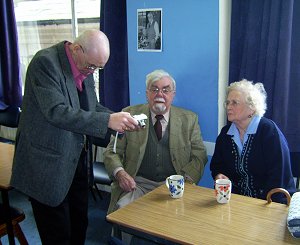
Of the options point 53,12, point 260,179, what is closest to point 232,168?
point 260,179

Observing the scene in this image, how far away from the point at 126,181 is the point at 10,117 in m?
2.08

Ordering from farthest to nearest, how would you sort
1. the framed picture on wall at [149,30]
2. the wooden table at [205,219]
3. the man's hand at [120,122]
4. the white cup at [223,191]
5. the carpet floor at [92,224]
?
the carpet floor at [92,224], the framed picture on wall at [149,30], the man's hand at [120,122], the white cup at [223,191], the wooden table at [205,219]

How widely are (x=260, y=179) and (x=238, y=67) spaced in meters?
0.77

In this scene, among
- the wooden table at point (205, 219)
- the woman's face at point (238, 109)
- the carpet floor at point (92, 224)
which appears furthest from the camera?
the carpet floor at point (92, 224)

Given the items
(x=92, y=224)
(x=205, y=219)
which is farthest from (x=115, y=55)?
(x=205, y=219)

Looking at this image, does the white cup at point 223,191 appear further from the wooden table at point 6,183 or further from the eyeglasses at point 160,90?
the wooden table at point 6,183

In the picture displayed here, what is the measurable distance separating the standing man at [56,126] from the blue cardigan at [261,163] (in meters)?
0.69

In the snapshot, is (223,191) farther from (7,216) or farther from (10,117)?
(10,117)

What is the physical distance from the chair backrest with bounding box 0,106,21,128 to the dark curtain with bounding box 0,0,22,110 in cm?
23

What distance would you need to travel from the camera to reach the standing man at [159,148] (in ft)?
7.61

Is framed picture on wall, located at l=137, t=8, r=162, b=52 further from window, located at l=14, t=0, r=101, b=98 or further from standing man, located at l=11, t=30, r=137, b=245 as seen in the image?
window, located at l=14, t=0, r=101, b=98

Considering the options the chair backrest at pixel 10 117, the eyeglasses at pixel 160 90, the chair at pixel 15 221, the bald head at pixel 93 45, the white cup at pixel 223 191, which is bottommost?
the chair at pixel 15 221

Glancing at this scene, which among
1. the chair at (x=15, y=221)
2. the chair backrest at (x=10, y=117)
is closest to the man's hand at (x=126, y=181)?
the chair at (x=15, y=221)

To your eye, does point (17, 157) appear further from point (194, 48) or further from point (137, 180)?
point (194, 48)
